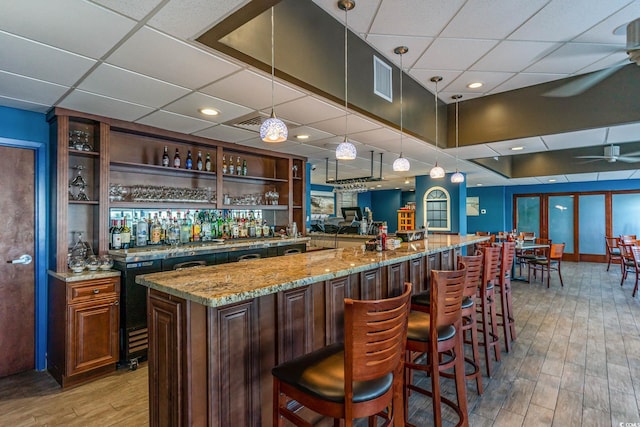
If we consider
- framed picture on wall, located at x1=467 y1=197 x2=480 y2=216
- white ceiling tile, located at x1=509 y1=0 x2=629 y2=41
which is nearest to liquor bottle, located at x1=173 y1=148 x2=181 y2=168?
white ceiling tile, located at x1=509 y1=0 x2=629 y2=41

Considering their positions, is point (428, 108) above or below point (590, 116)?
above

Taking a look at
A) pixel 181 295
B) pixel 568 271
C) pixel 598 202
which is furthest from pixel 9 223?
pixel 598 202

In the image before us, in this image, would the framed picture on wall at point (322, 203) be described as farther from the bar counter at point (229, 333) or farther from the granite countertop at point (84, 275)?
the bar counter at point (229, 333)

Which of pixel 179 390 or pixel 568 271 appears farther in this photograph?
pixel 568 271

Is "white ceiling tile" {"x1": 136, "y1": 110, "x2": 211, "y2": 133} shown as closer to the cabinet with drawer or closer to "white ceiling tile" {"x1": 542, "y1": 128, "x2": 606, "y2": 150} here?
the cabinet with drawer

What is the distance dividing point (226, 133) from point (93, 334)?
2.49m

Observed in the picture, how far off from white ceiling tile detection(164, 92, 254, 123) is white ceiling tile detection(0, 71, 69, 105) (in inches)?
32.7

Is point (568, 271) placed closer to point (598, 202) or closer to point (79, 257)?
point (598, 202)

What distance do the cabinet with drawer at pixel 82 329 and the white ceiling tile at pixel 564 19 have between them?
4.26 meters

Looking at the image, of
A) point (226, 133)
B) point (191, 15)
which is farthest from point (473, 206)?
point (191, 15)

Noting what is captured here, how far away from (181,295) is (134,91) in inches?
79.3

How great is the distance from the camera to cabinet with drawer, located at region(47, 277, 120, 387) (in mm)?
2725

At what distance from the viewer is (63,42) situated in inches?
74.5

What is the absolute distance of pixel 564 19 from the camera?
2615 mm
